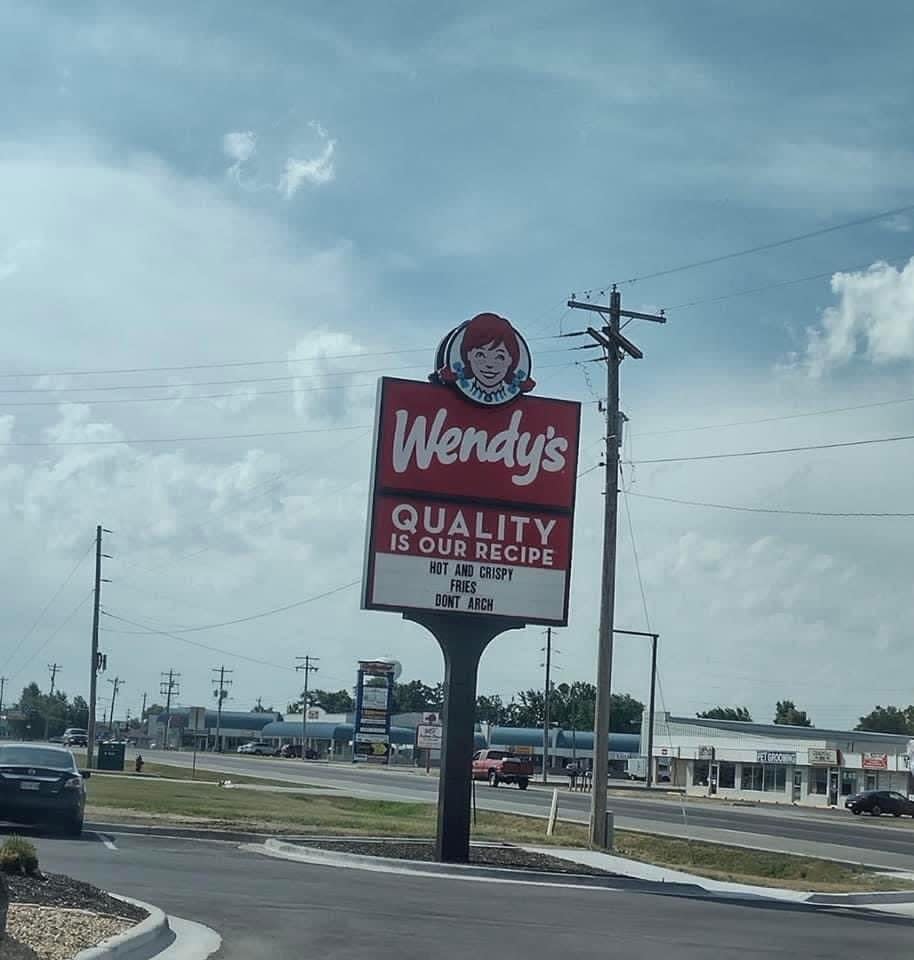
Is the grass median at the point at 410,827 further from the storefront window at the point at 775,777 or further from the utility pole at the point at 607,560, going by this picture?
the storefront window at the point at 775,777

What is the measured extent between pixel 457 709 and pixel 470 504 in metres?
3.19

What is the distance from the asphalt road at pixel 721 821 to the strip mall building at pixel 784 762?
16.4m

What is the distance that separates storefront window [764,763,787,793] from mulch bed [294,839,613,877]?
2657 inches

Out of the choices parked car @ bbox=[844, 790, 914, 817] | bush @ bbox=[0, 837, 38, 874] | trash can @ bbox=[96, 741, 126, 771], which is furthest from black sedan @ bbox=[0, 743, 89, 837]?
parked car @ bbox=[844, 790, 914, 817]

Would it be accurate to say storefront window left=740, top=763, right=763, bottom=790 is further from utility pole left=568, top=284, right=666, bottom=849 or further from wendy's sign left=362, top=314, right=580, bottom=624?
wendy's sign left=362, top=314, right=580, bottom=624

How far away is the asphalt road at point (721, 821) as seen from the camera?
37.8 m

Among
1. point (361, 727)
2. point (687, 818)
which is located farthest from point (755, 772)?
point (687, 818)

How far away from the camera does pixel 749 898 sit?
1983 centimetres

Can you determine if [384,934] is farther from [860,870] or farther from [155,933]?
[860,870]

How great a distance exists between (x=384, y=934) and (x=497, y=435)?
10.9 metres

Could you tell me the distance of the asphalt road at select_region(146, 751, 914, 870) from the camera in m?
37.8

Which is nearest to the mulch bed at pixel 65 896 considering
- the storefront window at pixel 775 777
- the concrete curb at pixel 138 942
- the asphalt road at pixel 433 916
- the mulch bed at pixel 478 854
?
the concrete curb at pixel 138 942

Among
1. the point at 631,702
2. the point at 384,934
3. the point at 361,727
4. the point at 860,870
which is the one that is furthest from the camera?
the point at 631,702

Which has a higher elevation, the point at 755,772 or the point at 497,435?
the point at 497,435
